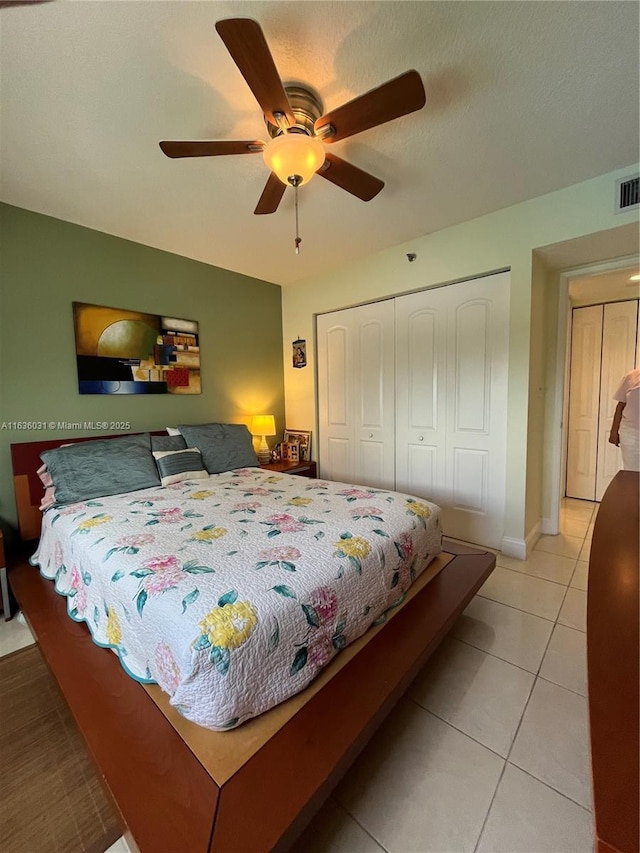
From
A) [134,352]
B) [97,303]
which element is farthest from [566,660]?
[97,303]

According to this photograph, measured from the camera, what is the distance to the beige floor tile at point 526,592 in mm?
2064

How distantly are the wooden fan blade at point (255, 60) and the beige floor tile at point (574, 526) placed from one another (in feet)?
11.9

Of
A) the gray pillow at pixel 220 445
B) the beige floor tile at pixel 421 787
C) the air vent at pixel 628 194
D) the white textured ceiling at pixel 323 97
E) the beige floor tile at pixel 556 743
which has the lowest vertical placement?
the beige floor tile at pixel 421 787

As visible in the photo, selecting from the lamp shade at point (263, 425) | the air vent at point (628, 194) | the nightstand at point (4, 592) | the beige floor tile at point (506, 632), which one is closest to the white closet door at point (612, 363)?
the air vent at point (628, 194)

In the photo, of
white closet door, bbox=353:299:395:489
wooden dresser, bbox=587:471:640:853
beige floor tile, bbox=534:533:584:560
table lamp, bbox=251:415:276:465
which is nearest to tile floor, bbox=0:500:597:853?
wooden dresser, bbox=587:471:640:853

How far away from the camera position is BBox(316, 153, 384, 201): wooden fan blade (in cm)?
165

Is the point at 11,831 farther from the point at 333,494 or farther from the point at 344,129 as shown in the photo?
the point at 344,129

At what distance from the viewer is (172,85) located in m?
1.50

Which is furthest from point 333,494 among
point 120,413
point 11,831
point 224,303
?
point 224,303

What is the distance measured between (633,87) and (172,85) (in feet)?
6.56

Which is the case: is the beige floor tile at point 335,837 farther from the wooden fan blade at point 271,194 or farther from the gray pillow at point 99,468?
the wooden fan blade at point 271,194

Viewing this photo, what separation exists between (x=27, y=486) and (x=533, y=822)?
3.02 metres

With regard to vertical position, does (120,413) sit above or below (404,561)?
above

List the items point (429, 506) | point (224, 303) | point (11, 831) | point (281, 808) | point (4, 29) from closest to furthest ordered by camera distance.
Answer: point (281, 808) < point (11, 831) < point (4, 29) < point (429, 506) < point (224, 303)
